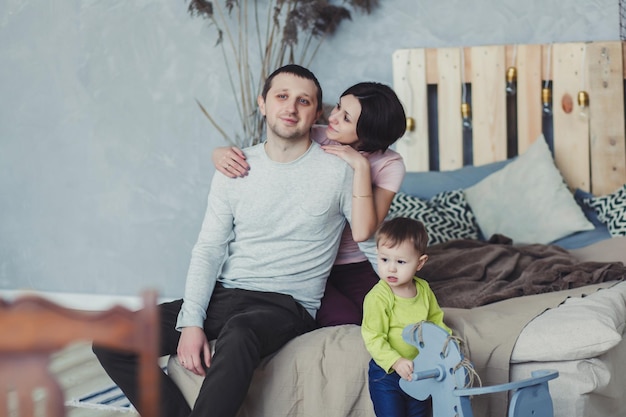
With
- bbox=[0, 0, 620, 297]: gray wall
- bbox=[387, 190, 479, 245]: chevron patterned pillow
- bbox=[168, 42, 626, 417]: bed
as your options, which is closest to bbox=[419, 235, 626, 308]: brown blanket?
bbox=[168, 42, 626, 417]: bed

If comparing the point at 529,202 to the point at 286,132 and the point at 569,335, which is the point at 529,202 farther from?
the point at 286,132

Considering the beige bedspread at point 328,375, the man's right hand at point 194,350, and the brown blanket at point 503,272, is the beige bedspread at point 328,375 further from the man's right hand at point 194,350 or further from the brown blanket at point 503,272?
the brown blanket at point 503,272

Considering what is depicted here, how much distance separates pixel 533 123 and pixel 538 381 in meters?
1.99

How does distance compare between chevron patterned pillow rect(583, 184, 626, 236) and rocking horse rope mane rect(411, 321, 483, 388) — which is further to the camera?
chevron patterned pillow rect(583, 184, 626, 236)

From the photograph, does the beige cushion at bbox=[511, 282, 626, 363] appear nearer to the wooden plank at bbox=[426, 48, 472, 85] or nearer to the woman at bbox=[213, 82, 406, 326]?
the woman at bbox=[213, 82, 406, 326]

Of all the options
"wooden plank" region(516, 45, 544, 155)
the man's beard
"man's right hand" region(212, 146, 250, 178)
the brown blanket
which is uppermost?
"wooden plank" region(516, 45, 544, 155)

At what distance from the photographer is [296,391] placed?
233 cm

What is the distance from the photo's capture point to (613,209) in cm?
345

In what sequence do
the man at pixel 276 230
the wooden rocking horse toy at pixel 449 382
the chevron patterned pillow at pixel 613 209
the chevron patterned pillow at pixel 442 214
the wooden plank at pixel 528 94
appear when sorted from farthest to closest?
the wooden plank at pixel 528 94 < the chevron patterned pillow at pixel 442 214 < the chevron patterned pillow at pixel 613 209 < the man at pixel 276 230 < the wooden rocking horse toy at pixel 449 382

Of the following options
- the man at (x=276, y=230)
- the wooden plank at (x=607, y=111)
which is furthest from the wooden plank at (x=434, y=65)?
the man at (x=276, y=230)

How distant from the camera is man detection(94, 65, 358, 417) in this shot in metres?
2.41

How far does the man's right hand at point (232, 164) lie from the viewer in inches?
96.7

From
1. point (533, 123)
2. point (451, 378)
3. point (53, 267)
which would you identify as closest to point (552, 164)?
point (533, 123)

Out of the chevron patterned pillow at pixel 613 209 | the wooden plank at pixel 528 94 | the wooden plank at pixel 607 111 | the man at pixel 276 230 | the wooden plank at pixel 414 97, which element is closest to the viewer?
the man at pixel 276 230
